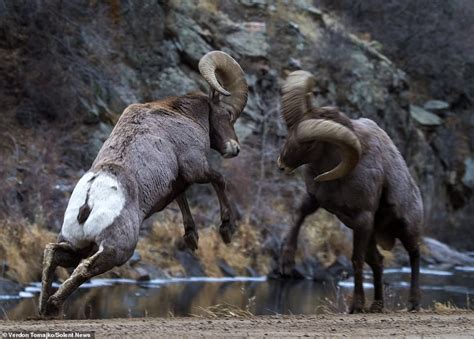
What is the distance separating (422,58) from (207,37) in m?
13.4

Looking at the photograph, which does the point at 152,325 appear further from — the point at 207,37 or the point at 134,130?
the point at 207,37

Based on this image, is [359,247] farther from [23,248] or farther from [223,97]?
[23,248]

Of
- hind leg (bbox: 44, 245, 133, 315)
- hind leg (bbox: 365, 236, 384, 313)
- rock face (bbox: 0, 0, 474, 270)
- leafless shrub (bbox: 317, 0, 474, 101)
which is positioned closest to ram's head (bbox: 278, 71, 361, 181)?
hind leg (bbox: 365, 236, 384, 313)

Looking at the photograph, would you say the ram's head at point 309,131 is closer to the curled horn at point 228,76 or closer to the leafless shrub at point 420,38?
the curled horn at point 228,76

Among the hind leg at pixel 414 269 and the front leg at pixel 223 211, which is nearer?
the front leg at pixel 223 211

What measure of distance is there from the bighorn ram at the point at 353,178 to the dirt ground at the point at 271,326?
4.01 ft

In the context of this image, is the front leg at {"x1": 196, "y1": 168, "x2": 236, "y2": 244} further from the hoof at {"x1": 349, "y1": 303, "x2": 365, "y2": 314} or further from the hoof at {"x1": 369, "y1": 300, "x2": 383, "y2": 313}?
the hoof at {"x1": 369, "y1": 300, "x2": 383, "y2": 313}

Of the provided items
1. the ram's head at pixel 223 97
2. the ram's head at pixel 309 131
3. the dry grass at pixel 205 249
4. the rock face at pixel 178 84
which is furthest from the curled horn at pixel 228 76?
the dry grass at pixel 205 249

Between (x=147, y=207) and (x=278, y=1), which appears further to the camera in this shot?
(x=278, y=1)

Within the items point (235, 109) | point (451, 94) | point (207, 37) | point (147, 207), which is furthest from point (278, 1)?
point (147, 207)

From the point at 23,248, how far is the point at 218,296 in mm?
4514

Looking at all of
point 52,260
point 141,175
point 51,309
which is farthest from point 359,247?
point 51,309

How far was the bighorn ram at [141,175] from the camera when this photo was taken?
907 cm

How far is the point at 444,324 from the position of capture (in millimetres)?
9469
